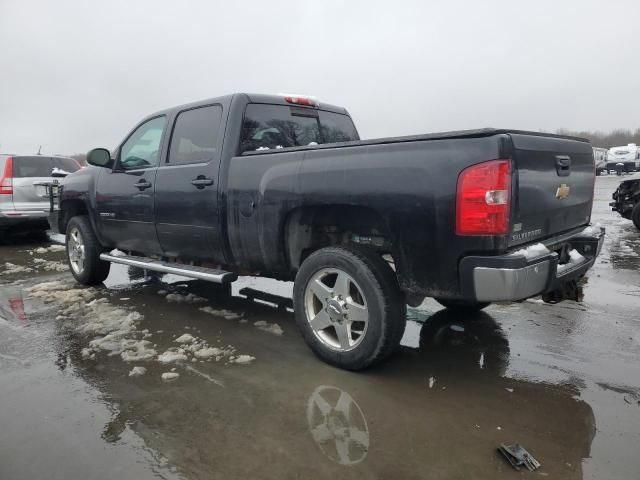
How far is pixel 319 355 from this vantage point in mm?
3307

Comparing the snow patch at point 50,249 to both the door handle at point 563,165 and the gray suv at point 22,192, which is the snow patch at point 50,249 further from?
the door handle at point 563,165

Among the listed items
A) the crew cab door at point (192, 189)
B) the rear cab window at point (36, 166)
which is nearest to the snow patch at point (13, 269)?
the rear cab window at point (36, 166)

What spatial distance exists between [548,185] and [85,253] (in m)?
4.98

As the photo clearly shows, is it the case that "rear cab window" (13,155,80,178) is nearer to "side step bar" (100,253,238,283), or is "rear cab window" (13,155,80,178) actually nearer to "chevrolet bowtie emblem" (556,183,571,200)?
"side step bar" (100,253,238,283)

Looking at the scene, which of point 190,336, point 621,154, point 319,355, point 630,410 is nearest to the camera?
point 630,410

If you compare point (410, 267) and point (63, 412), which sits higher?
point (410, 267)

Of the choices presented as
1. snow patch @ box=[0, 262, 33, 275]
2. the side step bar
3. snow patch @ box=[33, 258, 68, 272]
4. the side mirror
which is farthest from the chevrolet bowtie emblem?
snow patch @ box=[0, 262, 33, 275]

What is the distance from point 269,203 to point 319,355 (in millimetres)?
1153

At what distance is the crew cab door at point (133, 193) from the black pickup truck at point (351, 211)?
2 cm

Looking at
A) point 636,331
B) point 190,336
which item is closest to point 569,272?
point 636,331

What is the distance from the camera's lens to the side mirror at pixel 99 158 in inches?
194

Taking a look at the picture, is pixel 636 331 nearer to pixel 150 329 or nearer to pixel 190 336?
pixel 190 336

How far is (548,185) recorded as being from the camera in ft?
9.40

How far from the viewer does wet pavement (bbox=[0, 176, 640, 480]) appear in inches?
88.6
